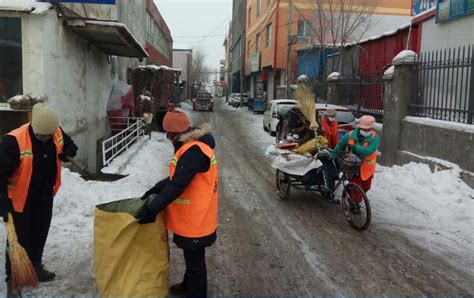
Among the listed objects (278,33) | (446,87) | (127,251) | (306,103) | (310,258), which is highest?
(278,33)

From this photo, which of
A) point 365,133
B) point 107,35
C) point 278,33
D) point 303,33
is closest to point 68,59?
point 107,35

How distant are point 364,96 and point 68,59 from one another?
9.20m

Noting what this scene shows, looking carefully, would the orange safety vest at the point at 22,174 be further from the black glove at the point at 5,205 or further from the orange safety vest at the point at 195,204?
the orange safety vest at the point at 195,204

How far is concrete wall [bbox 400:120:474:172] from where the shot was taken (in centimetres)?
844

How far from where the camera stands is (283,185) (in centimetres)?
838

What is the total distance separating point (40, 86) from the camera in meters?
8.27

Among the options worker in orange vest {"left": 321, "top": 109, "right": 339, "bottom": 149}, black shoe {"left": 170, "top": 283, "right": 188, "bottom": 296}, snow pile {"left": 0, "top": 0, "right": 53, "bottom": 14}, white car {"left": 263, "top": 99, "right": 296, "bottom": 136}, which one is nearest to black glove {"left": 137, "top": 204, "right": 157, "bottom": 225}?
black shoe {"left": 170, "top": 283, "right": 188, "bottom": 296}

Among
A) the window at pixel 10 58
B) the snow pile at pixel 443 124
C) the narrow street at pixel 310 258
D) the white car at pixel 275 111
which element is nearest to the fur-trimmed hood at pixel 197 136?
the narrow street at pixel 310 258

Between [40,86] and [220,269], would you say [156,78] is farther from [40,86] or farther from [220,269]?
[220,269]

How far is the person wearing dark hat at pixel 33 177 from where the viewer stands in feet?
13.3

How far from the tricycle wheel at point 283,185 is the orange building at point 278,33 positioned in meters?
22.5

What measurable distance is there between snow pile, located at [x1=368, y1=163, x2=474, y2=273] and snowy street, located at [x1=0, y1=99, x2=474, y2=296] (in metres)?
0.01

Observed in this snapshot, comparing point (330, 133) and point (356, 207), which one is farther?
point (330, 133)

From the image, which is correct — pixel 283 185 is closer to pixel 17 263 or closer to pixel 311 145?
pixel 311 145
